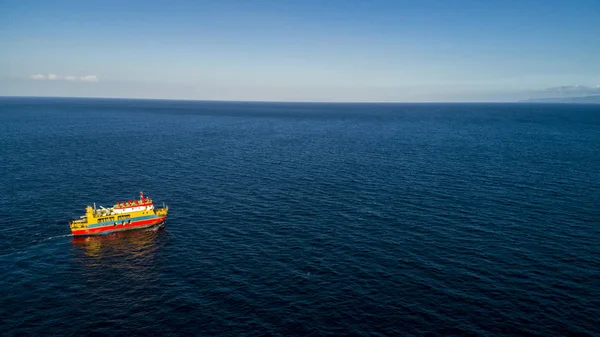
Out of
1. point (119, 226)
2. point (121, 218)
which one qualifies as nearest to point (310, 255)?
point (121, 218)

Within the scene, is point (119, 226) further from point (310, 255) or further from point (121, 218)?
point (310, 255)

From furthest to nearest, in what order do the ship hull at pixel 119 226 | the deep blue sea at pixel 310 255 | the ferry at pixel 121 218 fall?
the ferry at pixel 121 218
the ship hull at pixel 119 226
the deep blue sea at pixel 310 255

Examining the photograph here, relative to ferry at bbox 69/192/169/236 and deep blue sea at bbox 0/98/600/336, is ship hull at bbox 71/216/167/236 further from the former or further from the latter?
deep blue sea at bbox 0/98/600/336

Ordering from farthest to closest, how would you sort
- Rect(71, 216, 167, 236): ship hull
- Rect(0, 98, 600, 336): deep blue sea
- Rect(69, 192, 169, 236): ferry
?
Rect(69, 192, 169, 236): ferry → Rect(71, 216, 167, 236): ship hull → Rect(0, 98, 600, 336): deep blue sea

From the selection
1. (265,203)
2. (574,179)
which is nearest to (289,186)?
(265,203)

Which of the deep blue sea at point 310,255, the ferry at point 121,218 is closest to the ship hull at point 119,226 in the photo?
the ferry at point 121,218

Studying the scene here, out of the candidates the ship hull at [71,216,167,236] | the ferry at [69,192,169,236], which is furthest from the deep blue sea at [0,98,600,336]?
the ferry at [69,192,169,236]

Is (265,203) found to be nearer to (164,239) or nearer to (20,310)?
(164,239)

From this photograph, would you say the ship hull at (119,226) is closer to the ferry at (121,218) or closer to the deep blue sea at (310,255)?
the ferry at (121,218)
